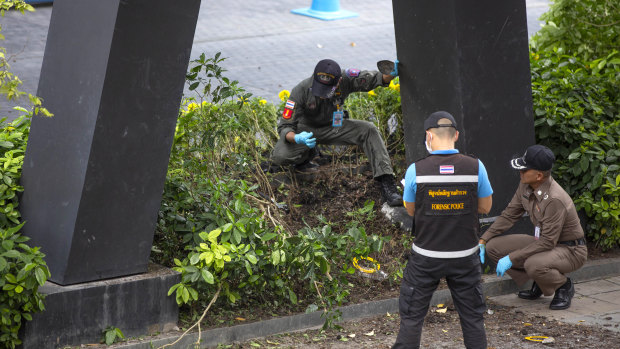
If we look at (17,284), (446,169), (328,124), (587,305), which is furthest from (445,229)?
(328,124)

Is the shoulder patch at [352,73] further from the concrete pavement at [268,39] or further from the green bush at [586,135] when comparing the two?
the concrete pavement at [268,39]

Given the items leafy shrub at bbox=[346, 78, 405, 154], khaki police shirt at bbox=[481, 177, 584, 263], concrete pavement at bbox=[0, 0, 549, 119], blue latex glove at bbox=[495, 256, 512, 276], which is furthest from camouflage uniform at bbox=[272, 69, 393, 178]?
concrete pavement at bbox=[0, 0, 549, 119]

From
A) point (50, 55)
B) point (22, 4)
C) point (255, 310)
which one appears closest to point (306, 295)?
point (255, 310)

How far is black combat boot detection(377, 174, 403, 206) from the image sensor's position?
7191mm

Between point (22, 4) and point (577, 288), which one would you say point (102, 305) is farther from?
point (577, 288)

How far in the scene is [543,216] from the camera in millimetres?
5910

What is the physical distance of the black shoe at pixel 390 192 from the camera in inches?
283

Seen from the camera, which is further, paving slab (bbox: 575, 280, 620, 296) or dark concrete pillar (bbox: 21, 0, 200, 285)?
paving slab (bbox: 575, 280, 620, 296)

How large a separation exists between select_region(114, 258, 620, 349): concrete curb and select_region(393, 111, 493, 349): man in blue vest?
40.0 inches

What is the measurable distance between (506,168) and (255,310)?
2391 millimetres

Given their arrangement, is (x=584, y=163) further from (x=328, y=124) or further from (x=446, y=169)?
(x=446, y=169)

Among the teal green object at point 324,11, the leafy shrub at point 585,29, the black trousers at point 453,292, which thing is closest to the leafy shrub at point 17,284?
the black trousers at point 453,292

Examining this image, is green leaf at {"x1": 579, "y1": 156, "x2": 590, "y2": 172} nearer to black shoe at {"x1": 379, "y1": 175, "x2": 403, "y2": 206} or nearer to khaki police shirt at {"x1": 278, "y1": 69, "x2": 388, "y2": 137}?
black shoe at {"x1": 379, "y1": 175, "x2": 403, "y2": 206}

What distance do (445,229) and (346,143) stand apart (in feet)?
9.98
